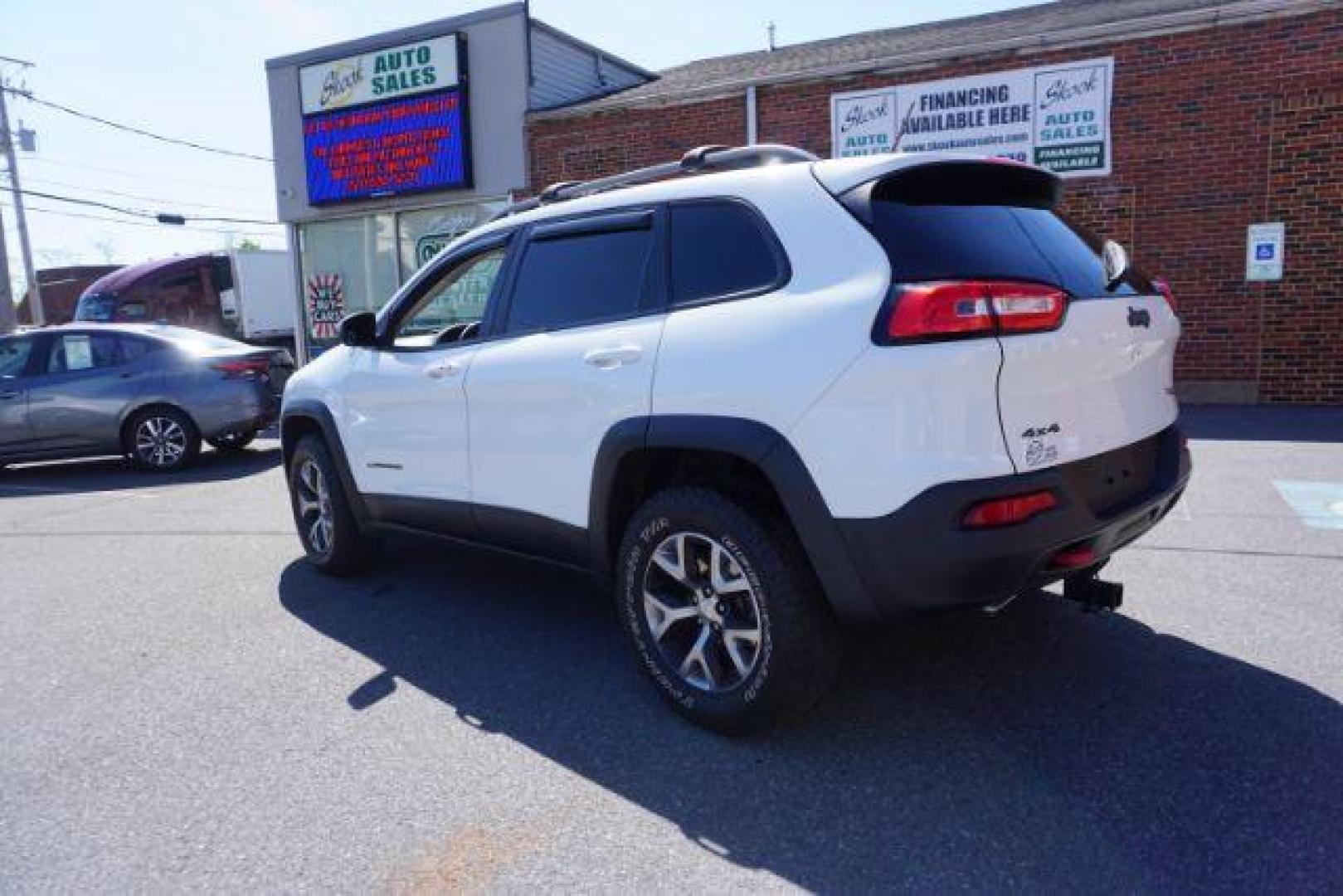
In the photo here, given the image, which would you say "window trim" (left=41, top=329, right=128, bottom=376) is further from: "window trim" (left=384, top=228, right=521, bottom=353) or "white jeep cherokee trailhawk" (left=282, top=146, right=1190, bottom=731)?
"white jeep cherokee trailhawk" (left=282, top=146, right=1190, bottom=731)

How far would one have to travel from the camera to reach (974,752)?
285cm

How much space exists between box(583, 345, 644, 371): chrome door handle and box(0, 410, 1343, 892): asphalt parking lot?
1209 mm

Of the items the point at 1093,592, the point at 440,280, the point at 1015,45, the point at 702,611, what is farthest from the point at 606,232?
the point at 1015,45

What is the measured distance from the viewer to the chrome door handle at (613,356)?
3143 millimetres

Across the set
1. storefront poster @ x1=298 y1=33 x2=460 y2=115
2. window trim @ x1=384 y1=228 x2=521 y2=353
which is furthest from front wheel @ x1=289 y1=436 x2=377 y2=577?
storefront poster @ x1=298 y1=33 x2=460 y2=115

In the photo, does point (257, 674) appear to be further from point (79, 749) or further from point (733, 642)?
point (733, 642)

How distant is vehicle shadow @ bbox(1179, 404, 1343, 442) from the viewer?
809cm

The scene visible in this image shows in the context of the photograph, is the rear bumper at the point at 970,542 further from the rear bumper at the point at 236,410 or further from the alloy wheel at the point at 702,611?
the rear bumper at the point at 236,410

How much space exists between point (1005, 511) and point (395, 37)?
1484 centimetres

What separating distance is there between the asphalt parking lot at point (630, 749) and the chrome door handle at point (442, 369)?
3.77 feet

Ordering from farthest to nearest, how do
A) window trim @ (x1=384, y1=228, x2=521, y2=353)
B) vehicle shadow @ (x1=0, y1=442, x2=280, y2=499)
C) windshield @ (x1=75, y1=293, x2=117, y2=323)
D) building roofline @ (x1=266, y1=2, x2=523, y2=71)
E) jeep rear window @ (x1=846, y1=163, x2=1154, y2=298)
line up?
1. windshield @ (x1=75, y1=293, x2=117, y2=323)
2. building roofline @ (x1=266, y1=2, x2=523, y2=71)
3. vehicle shadow @ (x1=0, y1=442, x2=280, y2=499)
4. window trim @ (x1=384, y1=228, x2=521, y2=353)
5. jeep rear window @ (x1=846, y1=163, x2=1154, y2=298)

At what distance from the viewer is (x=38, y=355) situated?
9445mm

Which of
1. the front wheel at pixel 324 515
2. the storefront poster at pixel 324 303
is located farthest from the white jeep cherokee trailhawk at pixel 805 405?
the storefront poster at pixel 324 303

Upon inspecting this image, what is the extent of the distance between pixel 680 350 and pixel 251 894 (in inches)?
75.6
